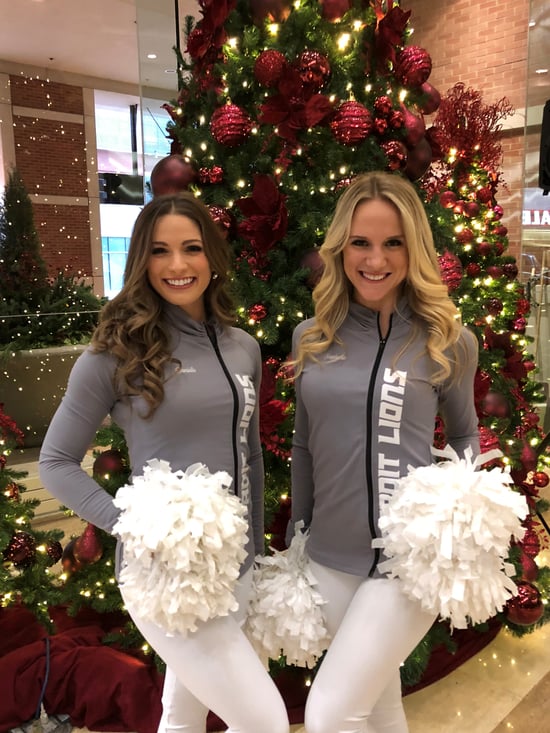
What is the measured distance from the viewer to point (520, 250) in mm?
7246

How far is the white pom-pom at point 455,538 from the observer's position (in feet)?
4.27

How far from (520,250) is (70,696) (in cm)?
658

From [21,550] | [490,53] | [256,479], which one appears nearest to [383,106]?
[256,479]

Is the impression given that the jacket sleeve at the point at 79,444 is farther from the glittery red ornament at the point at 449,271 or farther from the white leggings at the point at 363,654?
the glittery red ornament at the point at 449,271

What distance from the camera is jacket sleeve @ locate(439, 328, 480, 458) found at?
5.11 feet

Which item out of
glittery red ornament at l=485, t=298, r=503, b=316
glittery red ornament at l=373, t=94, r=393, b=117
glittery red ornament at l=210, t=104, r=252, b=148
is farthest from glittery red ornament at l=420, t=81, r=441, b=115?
glittery red ornament at l=485, t=298, r=503, b=316

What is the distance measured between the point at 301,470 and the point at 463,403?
465mm

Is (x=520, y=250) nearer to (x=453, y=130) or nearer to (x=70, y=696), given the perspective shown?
(x=453, y=130)

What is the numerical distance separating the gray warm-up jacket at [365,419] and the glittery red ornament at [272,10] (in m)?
1.38

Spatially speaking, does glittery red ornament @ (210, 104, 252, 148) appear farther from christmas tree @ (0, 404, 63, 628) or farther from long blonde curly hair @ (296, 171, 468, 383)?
christmas tree @ (0, 404, 63, 628)

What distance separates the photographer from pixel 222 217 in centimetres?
238

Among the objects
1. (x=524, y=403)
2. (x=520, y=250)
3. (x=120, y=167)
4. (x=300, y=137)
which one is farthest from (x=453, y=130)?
(x=120, y=167)

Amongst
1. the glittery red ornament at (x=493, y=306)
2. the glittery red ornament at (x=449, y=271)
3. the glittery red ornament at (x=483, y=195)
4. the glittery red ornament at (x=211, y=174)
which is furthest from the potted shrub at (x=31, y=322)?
the glittery red ornament at (x=449, y=271)

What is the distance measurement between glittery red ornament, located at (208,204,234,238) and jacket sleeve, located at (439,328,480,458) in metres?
1.14
